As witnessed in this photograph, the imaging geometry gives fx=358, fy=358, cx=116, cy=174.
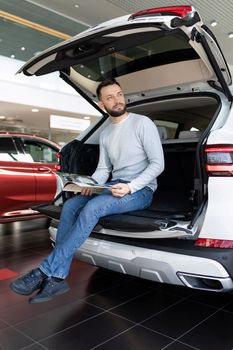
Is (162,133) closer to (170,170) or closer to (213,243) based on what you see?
(170,170)

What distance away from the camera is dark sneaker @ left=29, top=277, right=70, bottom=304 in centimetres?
180

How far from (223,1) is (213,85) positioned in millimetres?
5902

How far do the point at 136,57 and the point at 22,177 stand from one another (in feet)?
7.73

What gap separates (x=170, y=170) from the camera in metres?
2.99

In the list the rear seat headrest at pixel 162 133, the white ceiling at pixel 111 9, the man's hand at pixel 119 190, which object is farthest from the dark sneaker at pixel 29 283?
the white ceiling at pixel 111 9

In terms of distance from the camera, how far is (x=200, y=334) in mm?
1991

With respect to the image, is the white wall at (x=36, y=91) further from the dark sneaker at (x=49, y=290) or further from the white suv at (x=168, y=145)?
the dark sneaker at (x=49, y=290)

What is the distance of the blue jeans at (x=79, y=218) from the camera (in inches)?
73.3

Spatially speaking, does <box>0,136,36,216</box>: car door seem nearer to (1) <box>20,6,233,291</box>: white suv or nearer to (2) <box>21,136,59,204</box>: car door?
(2) <box>21,136,59,204</box>: car door

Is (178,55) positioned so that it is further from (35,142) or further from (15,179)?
(35,142)

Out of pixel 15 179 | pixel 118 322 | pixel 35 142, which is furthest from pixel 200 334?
pixel 35 142

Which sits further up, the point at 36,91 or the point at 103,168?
the point at 36,91

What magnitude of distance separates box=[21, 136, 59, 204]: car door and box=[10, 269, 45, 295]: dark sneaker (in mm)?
2444

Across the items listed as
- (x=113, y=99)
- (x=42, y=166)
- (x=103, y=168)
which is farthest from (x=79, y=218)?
(x=42, y=166)
